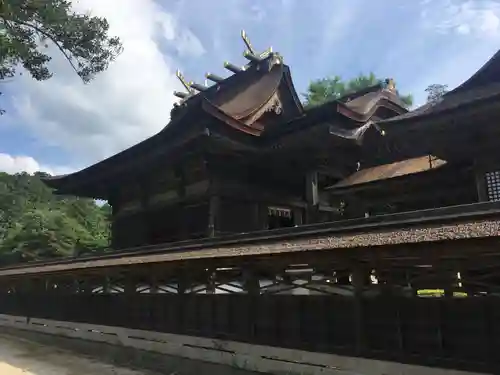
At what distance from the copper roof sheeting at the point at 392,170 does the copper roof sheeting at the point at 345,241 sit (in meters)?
5.84

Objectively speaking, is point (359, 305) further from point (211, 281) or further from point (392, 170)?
point (392, 170)

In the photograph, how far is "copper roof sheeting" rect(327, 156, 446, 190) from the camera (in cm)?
1221

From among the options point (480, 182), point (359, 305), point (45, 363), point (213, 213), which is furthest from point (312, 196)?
point (45, 363)

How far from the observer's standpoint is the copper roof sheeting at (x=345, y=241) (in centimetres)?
503

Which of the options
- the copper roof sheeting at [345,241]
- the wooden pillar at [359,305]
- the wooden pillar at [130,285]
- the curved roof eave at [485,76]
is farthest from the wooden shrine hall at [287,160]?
the wooden pillar at [359,305]

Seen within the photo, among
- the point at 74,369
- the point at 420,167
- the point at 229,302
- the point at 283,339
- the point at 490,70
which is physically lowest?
the point at 74,369

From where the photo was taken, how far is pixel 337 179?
48.4 ft

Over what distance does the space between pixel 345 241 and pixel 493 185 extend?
545cm

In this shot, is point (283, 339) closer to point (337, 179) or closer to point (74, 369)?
point (74, 369)

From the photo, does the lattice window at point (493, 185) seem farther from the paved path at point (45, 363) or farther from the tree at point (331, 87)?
the tree at point (331, 87)

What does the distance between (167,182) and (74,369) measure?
736 centimetres

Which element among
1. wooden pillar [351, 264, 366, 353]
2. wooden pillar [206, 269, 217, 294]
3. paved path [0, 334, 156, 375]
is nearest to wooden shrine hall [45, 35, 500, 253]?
wooden pillar [206, 269, 217, 294]

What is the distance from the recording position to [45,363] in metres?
11.2

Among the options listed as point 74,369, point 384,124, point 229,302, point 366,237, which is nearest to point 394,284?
point 366,237
